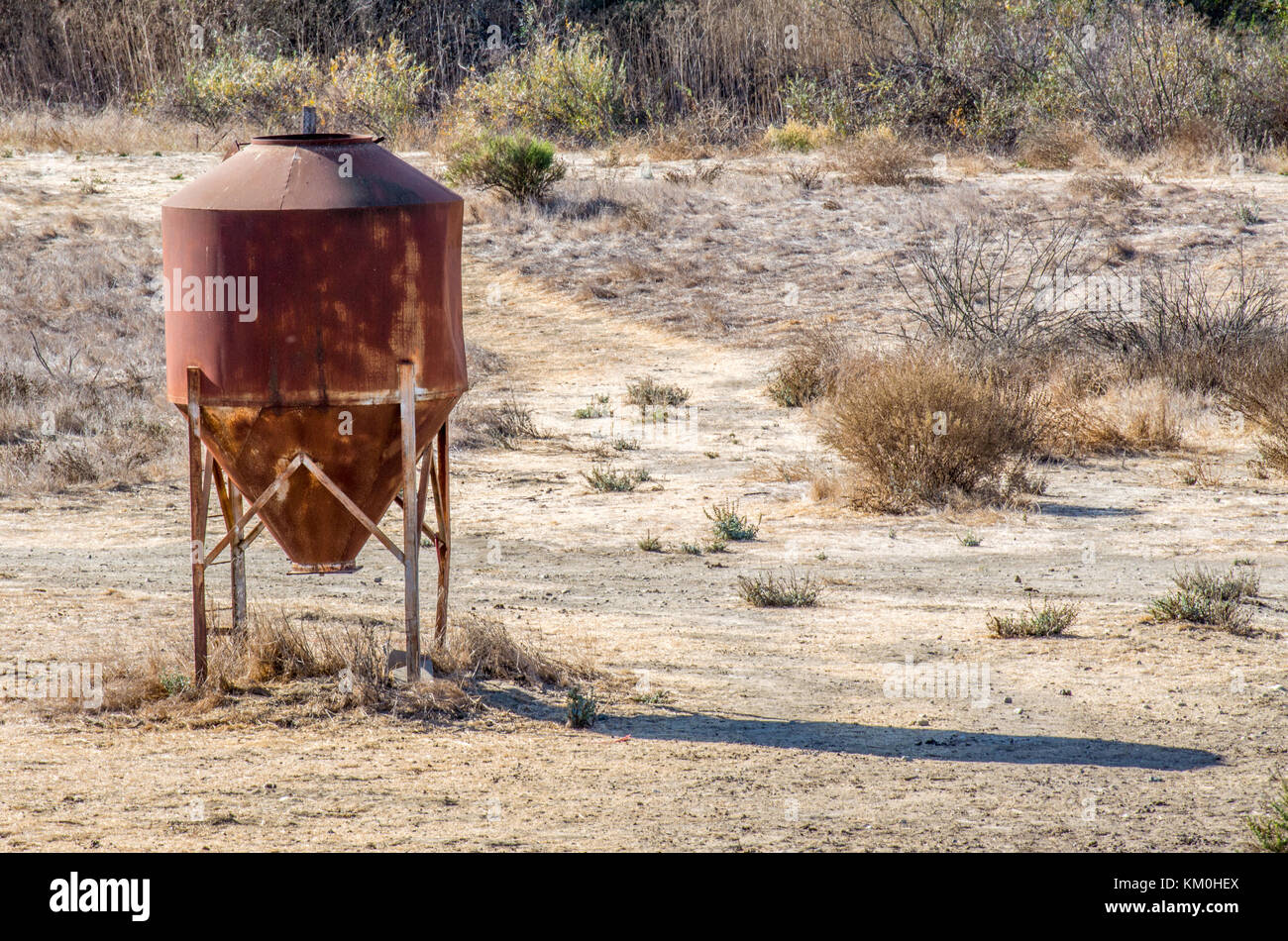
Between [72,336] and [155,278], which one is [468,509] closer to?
[72,336]

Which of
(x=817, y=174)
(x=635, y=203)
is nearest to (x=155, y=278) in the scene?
(x=635, y=203)

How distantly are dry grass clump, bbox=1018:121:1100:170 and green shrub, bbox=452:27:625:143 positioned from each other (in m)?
7.88

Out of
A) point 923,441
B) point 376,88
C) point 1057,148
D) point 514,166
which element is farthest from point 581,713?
point 376,88

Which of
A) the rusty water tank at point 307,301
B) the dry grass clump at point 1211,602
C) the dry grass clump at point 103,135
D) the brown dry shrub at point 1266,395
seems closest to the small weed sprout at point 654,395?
the brown dry shrub at point 1266,395

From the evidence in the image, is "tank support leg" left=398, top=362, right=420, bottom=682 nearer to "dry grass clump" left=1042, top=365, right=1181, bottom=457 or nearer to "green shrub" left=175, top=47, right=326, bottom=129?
"dry grass clump" left=1042, top=365, right=1181, bottom=457

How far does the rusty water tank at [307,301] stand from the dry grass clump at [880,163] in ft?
54.7

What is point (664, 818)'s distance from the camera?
15.9 ft

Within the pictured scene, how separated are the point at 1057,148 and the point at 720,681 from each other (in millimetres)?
18821

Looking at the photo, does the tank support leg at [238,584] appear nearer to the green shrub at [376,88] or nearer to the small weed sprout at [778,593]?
the small weed sprout at [778,593]

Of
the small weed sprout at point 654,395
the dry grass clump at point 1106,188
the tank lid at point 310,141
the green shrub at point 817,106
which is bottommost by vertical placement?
the small weed sprout at point 654,395

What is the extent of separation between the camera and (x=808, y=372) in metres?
14.4

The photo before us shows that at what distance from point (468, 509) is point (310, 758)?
5222 mm

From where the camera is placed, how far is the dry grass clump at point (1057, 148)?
900 inches

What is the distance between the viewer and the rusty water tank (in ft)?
17.8
